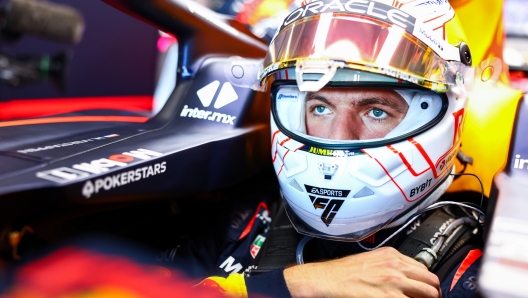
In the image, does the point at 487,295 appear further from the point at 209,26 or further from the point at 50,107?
the point at 50,107

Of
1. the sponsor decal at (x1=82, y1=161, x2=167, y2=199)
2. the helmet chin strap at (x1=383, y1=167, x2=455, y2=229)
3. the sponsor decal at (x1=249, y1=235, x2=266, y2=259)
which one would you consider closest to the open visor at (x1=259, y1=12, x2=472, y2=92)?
the helmet chin strap at (x1=383, y1=167, x2=455, y2=229)

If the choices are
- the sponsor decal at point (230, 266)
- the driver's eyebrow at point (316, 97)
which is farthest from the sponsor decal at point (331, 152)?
the sponsor decal at point (230, 266)

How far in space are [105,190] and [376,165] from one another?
478 millimetres

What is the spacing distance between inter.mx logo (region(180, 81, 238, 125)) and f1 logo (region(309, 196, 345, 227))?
293mm

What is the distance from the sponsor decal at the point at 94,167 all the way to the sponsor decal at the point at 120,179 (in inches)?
0.6

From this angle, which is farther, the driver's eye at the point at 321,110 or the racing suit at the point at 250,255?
the driver's eye at the point at 321,110

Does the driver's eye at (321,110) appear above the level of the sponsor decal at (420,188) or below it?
above

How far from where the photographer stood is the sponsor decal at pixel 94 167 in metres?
0.73

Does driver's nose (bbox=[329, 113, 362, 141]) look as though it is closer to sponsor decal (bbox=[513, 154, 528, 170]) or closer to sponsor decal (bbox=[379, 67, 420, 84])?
sponsor decal (bbox=[379, 67, 420, 84])

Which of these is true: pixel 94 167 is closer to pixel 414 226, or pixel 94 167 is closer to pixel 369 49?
pixel 369 49

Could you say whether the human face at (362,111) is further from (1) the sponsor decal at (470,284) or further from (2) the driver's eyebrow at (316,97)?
(1) the sponsor decal at (470,284)

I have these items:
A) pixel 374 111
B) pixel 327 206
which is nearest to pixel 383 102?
pixel 374 111

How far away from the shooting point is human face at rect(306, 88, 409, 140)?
1006 mm

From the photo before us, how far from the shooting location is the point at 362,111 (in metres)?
1.03
